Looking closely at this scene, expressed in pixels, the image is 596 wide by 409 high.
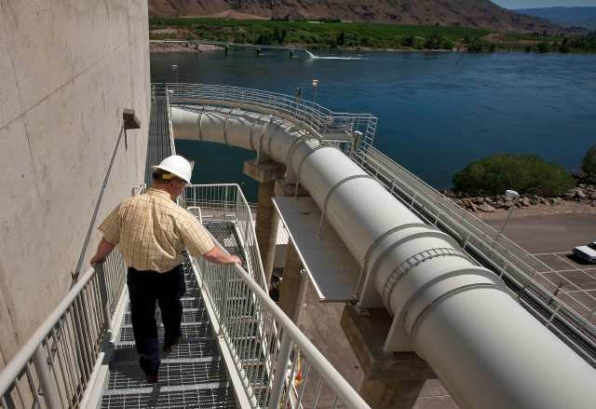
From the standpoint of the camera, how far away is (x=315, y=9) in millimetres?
173750

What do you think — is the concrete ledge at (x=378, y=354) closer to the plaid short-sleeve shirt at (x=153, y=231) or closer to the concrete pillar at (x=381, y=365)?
the concrete pillar at (x=381, y=365)

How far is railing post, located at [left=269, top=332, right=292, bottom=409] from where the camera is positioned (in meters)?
2.52

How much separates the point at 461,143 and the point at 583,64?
84.1 meters

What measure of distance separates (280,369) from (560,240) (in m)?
27.4

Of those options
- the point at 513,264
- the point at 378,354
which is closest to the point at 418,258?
the point at 378,354

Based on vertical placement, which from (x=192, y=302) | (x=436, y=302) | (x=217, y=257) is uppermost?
(x=217, y=257)

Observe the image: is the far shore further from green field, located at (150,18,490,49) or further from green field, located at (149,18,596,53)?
green field, located at (150,18,490,49)

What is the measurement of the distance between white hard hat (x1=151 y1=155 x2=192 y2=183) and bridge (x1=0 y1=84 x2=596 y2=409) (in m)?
1.03

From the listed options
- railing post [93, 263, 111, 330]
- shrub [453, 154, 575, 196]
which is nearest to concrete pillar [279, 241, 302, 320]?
railing post [93, 263, 111, 330]

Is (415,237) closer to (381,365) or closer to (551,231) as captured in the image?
(381,365)

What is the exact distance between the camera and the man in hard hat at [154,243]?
10.3 feet

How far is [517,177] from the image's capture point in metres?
30.5

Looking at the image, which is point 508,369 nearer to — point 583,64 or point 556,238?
point 556,238

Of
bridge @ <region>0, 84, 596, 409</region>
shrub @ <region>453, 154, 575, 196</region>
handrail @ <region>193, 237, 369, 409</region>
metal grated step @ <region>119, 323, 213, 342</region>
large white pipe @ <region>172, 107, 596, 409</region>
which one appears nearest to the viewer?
handrail @ <region>193, 237, 369, 409</region>
